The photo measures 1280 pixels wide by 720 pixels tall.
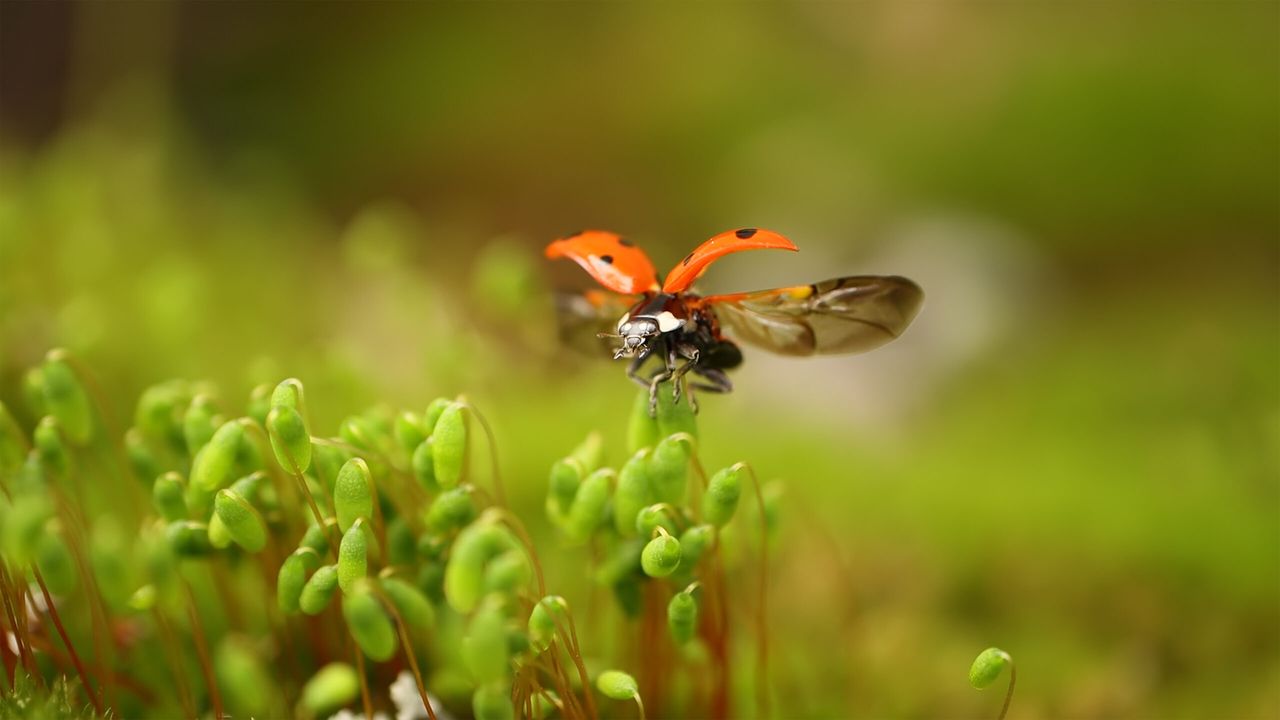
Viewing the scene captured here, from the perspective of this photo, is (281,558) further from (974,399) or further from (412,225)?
(412,225)

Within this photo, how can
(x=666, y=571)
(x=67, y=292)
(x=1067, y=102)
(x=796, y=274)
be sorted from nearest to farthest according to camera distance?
1. (x=666, y=571)
2. (x=67, y=292)
3. (x=796, y=274)
4. (x=1067, y=102)

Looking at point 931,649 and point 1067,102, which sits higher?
point 1067,102

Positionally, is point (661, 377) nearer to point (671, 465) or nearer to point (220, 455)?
point (671, 465)

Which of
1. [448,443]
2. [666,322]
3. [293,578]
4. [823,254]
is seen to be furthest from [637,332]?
[823,254]

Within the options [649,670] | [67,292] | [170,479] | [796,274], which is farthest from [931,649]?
[796,274]

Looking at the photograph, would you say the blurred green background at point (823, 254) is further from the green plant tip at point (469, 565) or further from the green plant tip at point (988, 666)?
the green plant tip at point (469, 565)

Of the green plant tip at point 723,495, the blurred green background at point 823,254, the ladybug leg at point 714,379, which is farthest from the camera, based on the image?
the blurred green background at point 823,254

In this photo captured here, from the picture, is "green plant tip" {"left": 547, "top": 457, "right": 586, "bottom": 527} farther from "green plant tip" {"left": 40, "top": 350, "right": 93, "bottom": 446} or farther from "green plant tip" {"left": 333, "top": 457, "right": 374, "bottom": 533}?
"green plant tip" {"left": 40, "top": 350, "right": 93, "bottom": 446}

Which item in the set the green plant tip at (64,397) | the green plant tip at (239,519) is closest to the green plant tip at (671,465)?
the green plant tip at (239,519)
